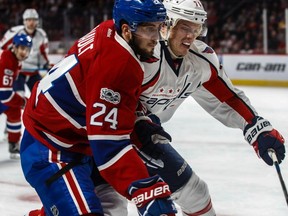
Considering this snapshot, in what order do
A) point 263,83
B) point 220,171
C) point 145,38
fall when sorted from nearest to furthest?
point 145,38
point 220,171
point 263,83

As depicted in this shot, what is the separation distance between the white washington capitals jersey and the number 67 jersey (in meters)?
0.37

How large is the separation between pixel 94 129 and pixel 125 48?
260 mm

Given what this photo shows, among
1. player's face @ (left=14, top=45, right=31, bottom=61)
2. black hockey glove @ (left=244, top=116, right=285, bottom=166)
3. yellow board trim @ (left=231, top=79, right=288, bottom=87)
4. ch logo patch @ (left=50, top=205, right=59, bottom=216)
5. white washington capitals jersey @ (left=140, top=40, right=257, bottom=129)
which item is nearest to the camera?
ch logo patch @ (left=50, top=205, right=59, bottom=216)

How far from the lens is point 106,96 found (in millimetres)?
2086

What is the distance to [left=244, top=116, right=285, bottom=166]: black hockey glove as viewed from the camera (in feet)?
9.05

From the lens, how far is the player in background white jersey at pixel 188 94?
2654 mm

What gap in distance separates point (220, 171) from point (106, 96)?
2707 millimetres

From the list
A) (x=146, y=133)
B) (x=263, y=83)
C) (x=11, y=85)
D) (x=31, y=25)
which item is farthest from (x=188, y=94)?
(x=263, y=83)

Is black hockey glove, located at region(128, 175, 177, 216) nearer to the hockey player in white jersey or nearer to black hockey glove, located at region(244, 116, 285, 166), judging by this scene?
the hockey player in white jersey

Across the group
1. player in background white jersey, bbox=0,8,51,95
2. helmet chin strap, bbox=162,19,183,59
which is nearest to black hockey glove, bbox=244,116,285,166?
helmet chin strap, bbox=162,19,183,59

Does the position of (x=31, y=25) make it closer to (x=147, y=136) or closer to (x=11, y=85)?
(x=11, y=85)

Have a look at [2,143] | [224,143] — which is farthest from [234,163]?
[2,143]

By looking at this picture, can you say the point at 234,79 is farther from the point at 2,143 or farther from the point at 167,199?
the point at 167,199

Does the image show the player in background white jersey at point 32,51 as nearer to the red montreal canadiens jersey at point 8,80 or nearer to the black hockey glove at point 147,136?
the red montreal canadiens jersey at point 8,80
